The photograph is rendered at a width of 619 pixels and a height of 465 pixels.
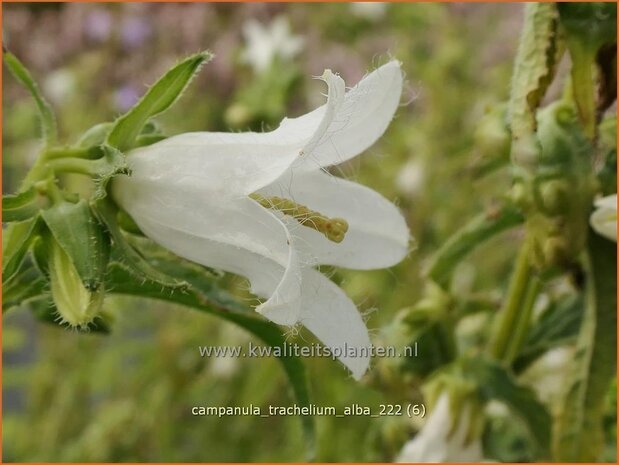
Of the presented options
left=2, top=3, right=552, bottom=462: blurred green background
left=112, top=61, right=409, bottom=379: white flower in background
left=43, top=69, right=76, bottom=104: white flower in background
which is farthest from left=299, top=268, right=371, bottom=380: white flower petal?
left=43, top=69, right=76, bottom=104: white flower in background

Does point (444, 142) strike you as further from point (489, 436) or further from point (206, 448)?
point (489, 436)

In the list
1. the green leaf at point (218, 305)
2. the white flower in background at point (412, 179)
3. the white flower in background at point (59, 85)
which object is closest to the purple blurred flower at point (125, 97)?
the white flower in background at point (59, 85)

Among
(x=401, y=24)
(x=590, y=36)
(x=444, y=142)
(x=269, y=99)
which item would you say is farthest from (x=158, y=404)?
(x=590, y=36)

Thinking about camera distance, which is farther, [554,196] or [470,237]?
[470,237]

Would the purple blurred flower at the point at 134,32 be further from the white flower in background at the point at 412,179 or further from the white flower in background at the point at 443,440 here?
the white flower in background at the point at 443,440

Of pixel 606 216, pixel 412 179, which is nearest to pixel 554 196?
pixel 606 216

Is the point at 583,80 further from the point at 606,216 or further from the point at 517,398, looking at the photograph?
the point at 517,398

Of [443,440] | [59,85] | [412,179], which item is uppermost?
[59,85]

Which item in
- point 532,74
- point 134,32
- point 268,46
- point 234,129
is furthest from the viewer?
point 134,32

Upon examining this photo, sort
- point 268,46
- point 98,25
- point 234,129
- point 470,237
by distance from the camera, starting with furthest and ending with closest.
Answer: point 98,25 → point 268,46 → point 234,129 → point 470,237
